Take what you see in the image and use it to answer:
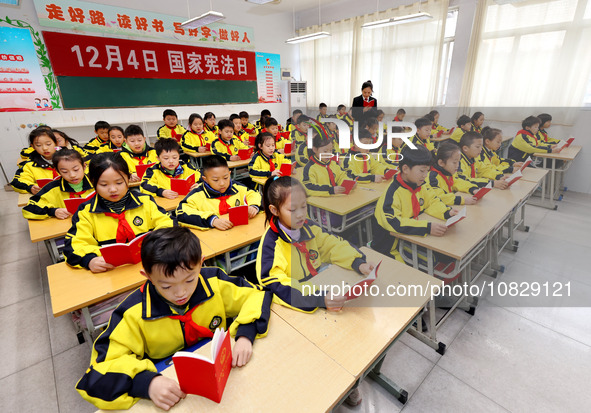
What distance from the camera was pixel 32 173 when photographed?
2.63 m

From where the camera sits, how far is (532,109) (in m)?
1.32

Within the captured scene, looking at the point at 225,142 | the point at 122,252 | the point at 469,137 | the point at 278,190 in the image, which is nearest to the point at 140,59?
the point at 225,142

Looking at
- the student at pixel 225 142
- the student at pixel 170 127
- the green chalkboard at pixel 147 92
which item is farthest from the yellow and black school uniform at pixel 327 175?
the green chalkboard at pixel 147 92

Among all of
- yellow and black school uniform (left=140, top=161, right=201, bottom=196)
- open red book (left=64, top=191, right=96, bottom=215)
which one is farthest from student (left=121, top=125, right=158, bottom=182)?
open red book (left=64, top=191, right=96, bottom=215)

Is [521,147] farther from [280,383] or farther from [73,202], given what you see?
[73,202]

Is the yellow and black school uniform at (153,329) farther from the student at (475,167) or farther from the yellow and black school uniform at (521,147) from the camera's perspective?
the yellow and black school uniform at (521,147)

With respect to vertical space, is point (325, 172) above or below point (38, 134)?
below

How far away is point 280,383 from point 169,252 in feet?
1.53

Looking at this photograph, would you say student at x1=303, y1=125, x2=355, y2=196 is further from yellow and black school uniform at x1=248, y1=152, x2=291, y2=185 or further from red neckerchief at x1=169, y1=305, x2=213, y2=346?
red neckerchief at x1=169, y1=305, x2=213, y2=346

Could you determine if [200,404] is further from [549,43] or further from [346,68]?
[346,68]

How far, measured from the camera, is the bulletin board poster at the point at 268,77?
267 inches

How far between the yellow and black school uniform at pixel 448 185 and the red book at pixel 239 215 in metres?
1.03

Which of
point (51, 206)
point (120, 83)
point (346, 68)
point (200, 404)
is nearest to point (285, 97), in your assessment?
point (346, 68)

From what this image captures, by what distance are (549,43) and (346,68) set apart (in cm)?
571
